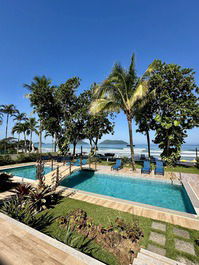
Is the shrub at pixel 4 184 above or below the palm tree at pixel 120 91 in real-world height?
below

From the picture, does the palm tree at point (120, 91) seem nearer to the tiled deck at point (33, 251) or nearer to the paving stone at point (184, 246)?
the paving stone at point (184, 246)

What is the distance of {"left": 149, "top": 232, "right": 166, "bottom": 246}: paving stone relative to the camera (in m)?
3.22

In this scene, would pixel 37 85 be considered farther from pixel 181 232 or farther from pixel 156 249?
pixel 181 232

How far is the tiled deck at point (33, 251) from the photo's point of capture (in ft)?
7.36

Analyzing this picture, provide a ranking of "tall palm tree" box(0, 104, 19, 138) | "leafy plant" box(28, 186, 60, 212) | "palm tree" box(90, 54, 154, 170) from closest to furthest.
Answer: "leafy plant" box(28, 186, 60, 212) < "palm tree" box(90, 54, 154, 170) < "tall palm tree" box(0, 104, 19, 138)

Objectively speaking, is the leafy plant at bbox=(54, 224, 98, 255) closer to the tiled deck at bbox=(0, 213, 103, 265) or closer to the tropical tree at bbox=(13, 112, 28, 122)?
the tiled deck at bbox=(0, 213, 103, 265)

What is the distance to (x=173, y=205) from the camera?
6.33 meters

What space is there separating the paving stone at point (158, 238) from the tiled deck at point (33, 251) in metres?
1.93

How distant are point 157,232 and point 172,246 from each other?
1.88ft

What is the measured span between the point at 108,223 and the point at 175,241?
190 cm

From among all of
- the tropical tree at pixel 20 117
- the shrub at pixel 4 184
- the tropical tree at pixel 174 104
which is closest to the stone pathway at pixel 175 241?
the shrub at pixel 4 184

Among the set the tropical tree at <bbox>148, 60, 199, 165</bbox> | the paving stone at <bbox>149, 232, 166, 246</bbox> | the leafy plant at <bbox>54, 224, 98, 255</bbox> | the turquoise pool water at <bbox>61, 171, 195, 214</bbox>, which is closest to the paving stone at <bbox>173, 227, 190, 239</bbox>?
the paving stone at <bbox>149, 232, 166, 246</bbox>

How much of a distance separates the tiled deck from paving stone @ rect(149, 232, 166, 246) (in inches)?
75.9

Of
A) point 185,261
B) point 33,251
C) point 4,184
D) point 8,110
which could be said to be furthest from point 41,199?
point 8,110
